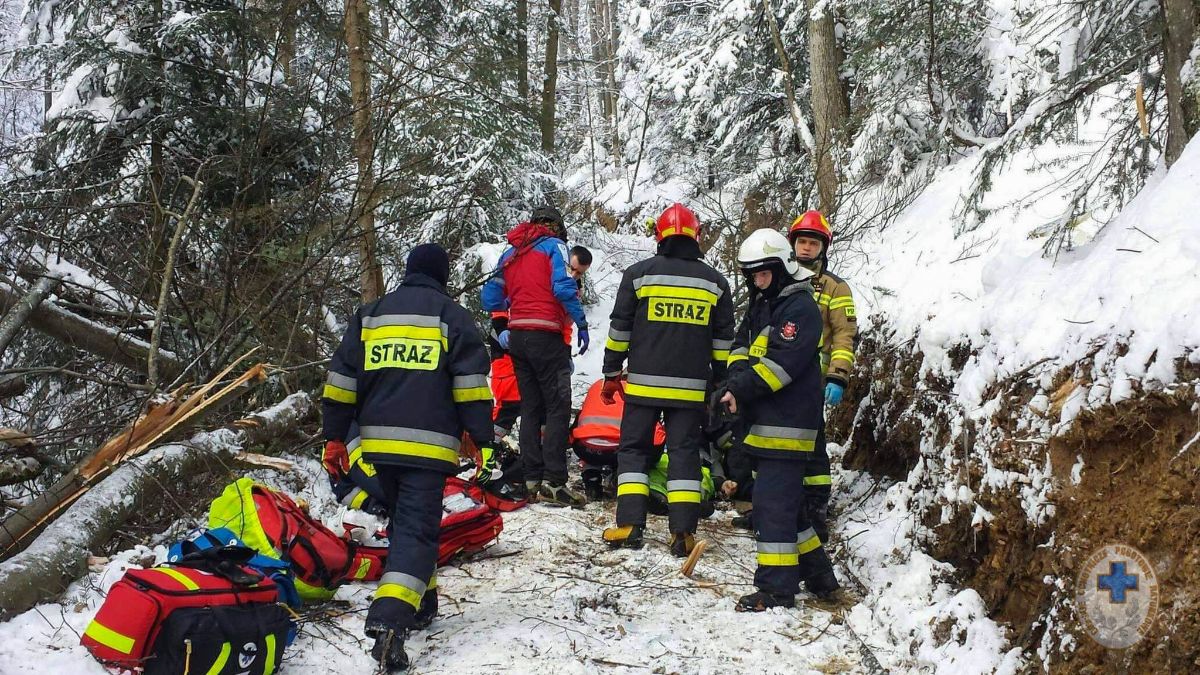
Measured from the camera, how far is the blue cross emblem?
9.44 ft

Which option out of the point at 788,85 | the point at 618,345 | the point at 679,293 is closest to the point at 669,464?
the point at 618,345

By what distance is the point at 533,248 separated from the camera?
21.5ft

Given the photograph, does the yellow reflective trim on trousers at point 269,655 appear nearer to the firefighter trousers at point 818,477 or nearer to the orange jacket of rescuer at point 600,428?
the firefighter trousers at point 818,477

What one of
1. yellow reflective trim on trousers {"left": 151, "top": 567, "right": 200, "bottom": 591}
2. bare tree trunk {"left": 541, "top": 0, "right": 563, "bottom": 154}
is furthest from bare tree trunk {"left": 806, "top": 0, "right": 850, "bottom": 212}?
yellow reflective trim on trousers {"left": 151, "top": 567, "right": 200, "bottom": 591}

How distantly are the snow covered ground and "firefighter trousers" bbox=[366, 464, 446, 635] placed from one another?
0.89 ft

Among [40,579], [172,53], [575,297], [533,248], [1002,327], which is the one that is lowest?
[40,579]

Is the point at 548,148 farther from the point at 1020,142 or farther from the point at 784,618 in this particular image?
the point at 784,618

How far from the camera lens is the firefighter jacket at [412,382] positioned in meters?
3.95

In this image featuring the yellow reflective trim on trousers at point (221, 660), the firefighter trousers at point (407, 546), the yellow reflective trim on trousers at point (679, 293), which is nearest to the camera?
the yellow reflective trim on trousers at point (221, 660)

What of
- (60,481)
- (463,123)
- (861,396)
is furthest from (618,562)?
(463,123)

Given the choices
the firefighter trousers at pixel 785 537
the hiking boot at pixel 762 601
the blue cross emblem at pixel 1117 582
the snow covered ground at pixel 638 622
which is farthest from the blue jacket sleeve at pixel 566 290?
the blue cross emblem at pixel 1117 582

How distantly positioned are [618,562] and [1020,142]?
3.68 m

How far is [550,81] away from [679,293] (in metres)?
11.2

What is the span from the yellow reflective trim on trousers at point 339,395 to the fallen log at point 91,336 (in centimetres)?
231
